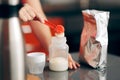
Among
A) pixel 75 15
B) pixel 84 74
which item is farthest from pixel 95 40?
pixel 75 15

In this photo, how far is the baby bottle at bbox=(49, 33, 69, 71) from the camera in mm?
1013

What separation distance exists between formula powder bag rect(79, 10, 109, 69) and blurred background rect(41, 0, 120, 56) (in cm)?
121

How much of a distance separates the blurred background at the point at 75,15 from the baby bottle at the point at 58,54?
1.22 metres

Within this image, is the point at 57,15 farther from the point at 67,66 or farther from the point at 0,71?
the point at 0,71

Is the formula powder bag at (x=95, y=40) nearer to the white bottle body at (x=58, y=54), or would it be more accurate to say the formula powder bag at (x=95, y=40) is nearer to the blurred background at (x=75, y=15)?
the white bottle body at (x=58, y=54)

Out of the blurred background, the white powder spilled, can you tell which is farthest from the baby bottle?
the blurred background

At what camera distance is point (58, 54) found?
3.47ft

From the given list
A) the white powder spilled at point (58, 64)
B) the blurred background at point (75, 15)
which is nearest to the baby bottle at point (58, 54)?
the white powder spilled at point (58, 64)

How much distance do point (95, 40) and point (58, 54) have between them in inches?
5.6

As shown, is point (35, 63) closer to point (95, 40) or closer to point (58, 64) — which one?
point (58, 64)

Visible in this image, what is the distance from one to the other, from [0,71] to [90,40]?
1.48 feet

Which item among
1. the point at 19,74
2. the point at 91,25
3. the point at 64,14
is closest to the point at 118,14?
the point at 64,14

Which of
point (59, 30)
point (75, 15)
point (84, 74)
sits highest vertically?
point (59, 30)

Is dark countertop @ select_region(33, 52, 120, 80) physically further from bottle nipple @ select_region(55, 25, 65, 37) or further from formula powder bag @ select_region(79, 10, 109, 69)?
bottle nipple @ select_region(55, 25, 65, 37)
